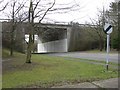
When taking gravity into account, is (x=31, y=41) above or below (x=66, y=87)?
above

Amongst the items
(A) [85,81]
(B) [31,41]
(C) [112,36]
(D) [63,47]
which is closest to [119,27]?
(C) [112,36]

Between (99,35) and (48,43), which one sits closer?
(99,35)

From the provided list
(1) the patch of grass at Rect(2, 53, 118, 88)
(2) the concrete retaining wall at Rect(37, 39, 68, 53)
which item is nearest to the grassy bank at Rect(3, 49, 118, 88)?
(1) the patch of grass at Rect(2, 53, 118, 88)

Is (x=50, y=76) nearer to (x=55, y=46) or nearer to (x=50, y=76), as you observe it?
(x=50, y=76)

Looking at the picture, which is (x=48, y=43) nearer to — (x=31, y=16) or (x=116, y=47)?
(x=116, y=47)

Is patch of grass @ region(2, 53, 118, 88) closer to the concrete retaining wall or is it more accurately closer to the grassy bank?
the grassy bank

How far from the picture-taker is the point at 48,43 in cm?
7950

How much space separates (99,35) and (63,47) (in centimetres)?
1241

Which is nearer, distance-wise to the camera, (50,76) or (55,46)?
(50,76)

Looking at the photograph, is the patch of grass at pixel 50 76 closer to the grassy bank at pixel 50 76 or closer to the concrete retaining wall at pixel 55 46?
the grassy bank at pixel 50 76

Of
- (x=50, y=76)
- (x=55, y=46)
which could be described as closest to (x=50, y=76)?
(x=50, y=76)

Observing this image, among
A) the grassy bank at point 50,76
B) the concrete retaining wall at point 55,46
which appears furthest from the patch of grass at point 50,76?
the concrete retaining wall at point 55,46

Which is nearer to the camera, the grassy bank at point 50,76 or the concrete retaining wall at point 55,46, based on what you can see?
the grassy bank at point 50,76

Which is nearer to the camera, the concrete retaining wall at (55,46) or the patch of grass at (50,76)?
the patch of grass at (50,76)
